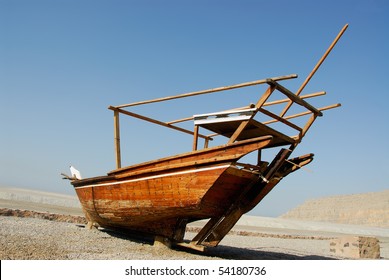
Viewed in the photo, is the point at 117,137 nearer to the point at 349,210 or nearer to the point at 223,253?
the point at 223,253

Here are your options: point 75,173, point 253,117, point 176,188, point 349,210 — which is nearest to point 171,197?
point 176,188

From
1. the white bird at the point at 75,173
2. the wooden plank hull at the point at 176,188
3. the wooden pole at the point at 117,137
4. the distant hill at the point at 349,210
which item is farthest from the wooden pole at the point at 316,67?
the distant hill at the point at 349,210

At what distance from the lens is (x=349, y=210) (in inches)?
3125

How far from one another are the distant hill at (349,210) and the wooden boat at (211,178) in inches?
2722

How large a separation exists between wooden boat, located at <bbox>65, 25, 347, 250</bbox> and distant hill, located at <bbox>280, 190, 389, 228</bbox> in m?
69.1

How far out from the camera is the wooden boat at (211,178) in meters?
8.09

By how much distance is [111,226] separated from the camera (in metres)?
12.1

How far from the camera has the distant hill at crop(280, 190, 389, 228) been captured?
2857 inches

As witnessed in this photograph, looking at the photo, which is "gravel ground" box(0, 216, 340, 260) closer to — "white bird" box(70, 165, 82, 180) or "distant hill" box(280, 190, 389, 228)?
"white bird" box(70, 165, 82, 180)

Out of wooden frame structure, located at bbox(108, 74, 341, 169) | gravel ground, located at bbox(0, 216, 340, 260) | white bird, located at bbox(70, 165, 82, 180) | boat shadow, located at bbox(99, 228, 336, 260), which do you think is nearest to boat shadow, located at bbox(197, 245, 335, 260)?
boat shadow, located at bbox(99, 228, 336, 260)

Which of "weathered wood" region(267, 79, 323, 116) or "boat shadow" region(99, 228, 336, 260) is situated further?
"boat shadow" region(99, 228, 336, 260)

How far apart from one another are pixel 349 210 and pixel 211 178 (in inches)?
3133

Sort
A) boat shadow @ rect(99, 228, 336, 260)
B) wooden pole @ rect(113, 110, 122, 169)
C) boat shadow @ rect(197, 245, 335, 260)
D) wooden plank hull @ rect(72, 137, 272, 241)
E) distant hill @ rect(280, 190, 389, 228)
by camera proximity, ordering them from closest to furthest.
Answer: wooden plank hull @ rect(72, 137, 272, 241) < boat shadow @ rect(99, 228, 336, 260) < boat shadow @ rect(197, 245, 335, 260) < wooden pole @ rect(113, 110, 122, 169) < distant hill @ rect(280, 190, 389, 228)

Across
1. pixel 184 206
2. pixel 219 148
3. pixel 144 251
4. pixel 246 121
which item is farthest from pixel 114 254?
pixel 246 121
